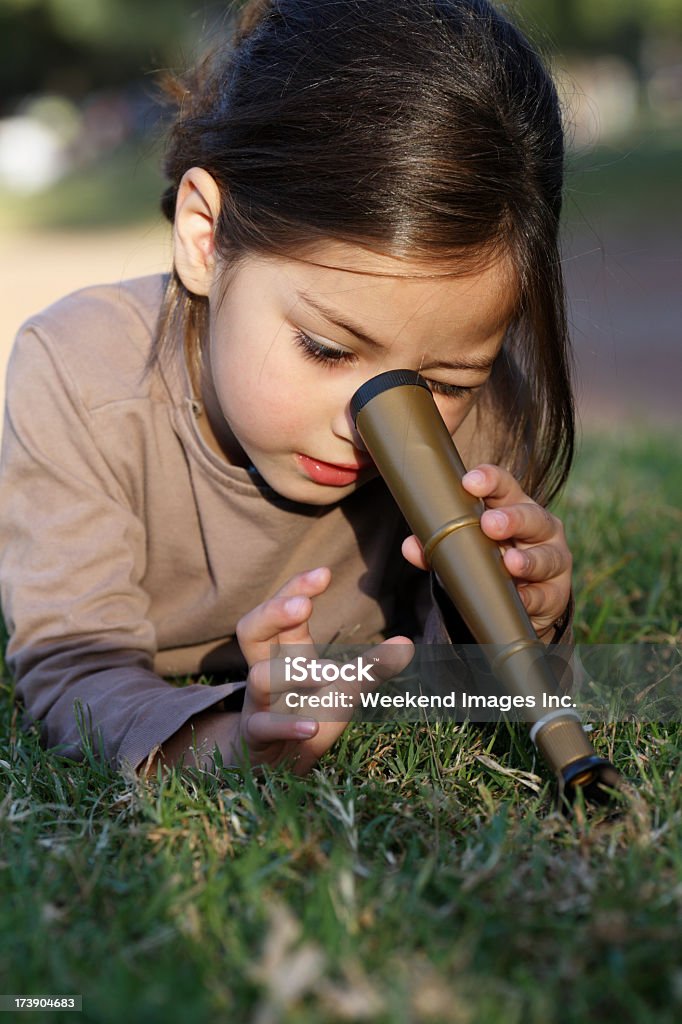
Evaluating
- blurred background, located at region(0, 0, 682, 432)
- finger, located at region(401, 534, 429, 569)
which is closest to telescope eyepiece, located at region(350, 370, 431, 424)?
finger, located at region(401, 534, 429, 569)

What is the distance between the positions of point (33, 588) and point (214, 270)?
72cm

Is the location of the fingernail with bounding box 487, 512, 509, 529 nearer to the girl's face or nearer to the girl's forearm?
the girl's face

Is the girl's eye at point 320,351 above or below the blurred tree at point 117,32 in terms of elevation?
above

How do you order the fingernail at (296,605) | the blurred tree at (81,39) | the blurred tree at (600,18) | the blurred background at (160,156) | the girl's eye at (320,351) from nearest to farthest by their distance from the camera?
the fingernail at (296,605)
the girl's eye at (320,351)
the blurred background at (160,156)
the blurred tree at (600,18)
the blurred tree at (81,39)

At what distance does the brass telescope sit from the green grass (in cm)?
9

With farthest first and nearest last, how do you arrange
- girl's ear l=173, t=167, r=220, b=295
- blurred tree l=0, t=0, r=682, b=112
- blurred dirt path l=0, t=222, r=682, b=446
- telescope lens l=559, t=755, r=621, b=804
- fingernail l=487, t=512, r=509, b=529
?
blurred tree l=0, t=0, r=682, b=112 < blurred dirt path l=0, t=222, r=682, b=446 < girl's ear l=173, t=167, r=220, b=295 < fingernail l=487, t=512, r=509, b=529 < telescope lens l=559, t=755, r=621, b=804

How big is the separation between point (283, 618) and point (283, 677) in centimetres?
12

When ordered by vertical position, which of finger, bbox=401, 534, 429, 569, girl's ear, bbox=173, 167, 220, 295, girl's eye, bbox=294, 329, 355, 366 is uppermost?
girl's ear, bbox=173, 167, 220, 295

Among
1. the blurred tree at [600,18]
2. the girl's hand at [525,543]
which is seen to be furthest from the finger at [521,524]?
the blurred tree at [600,18]

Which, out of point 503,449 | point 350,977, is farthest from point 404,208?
point 350,977

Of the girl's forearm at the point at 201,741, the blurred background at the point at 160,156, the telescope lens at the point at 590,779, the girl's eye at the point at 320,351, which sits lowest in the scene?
the blurred background at the point at 160,156

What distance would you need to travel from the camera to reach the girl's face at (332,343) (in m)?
2.03

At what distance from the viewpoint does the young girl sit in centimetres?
205

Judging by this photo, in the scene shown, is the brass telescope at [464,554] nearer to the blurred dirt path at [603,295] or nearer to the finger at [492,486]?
the finger at [492,486]
